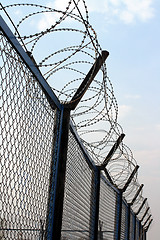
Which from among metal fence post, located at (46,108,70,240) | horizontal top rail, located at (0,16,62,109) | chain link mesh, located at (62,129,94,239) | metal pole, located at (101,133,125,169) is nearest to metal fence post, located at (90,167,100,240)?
metal pole, located at (101,133,125,169)

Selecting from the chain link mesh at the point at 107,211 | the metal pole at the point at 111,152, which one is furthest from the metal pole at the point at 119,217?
the metal pole at the point at 111,152

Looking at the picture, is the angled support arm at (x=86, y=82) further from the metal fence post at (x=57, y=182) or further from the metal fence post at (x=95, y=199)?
the metal fence post at (x=95, y=199)

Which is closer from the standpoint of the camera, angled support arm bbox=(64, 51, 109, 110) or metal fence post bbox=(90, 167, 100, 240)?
angled support arm bbox=(64, 51, 109, 110)

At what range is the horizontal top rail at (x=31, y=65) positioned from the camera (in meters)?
1.81

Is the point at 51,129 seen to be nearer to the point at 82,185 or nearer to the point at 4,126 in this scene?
the point at 4,126

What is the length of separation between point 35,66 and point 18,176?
0.70 m

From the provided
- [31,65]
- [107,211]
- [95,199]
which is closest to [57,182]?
[31,65]

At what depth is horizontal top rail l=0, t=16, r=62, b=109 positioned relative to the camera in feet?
5.92

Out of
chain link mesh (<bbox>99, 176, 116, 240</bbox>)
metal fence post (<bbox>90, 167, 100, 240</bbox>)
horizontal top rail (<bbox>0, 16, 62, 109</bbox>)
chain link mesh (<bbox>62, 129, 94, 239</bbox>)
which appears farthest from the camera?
chain link mesh (<bbox>99, 176, 116, 240</bbox>)

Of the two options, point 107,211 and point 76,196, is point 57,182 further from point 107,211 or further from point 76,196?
point 107,211

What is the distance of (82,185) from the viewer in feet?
12.6

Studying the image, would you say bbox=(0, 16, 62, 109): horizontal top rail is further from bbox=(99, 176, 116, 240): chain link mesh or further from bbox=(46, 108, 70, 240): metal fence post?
bbox=(99, 176, 116, 240): chain link mesh

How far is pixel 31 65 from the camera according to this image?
2217mm

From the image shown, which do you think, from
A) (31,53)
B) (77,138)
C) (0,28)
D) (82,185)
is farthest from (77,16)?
(82,185)
